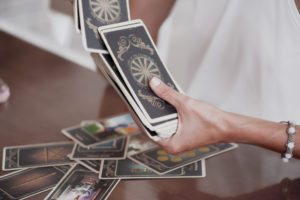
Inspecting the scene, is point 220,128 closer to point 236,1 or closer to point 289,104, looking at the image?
point 289,104

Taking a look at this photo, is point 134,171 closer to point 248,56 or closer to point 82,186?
point 82,186

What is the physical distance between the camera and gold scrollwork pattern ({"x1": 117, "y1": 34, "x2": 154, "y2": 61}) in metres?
1.21

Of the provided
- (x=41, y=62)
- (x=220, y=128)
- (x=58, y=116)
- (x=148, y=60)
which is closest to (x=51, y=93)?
(x=58, y=116)

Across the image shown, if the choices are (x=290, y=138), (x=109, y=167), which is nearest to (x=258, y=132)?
(x=290, y=138)

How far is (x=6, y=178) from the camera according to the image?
1096 millimetres

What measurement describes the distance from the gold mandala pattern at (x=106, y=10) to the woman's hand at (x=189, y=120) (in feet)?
0.96

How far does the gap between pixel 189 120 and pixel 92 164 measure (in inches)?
13.1

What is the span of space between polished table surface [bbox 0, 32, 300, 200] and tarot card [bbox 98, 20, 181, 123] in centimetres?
22

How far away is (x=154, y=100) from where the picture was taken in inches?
47.4

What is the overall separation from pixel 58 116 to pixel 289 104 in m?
0.97

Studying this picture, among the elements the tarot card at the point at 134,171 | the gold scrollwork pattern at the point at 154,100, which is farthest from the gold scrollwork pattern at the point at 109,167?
the gold scrollwork pattern at the point at 154,100

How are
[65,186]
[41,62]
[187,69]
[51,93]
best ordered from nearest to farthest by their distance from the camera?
[65,186], [51,93], [41,62], [187,69]

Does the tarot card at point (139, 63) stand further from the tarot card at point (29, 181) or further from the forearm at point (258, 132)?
the tarot card at point (29, 181)

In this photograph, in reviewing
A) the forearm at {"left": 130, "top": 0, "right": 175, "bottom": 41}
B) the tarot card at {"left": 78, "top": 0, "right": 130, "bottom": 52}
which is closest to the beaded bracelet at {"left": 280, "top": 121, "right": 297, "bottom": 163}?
the tarot card at {"left": 78, "top": 0, "right": 130, "bottom": 52}
